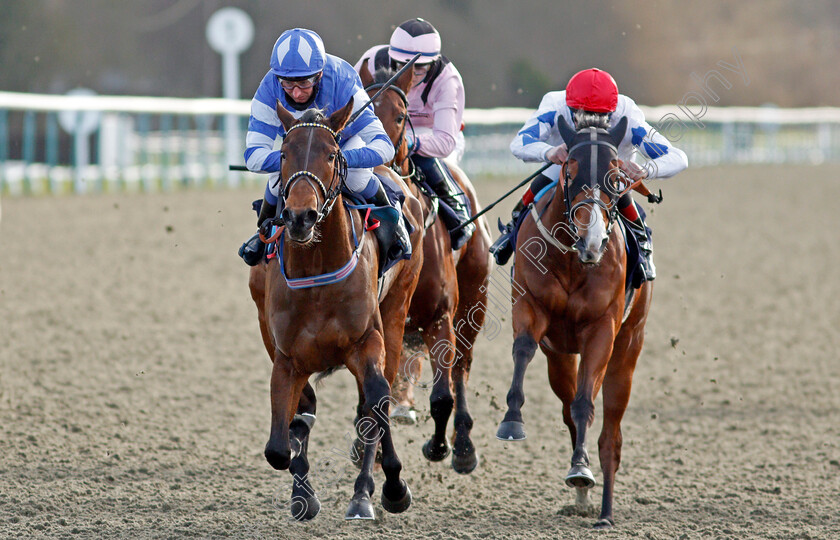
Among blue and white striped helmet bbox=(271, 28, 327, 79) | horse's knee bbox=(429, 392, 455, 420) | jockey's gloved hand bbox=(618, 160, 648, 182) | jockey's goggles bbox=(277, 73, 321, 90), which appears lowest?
horse's knee bbox=(429, 392, 455, 420)

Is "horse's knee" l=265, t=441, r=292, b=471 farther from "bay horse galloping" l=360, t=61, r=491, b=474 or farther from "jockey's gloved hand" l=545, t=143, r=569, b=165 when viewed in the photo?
"jockey's gloved hand" l=545, t=143, r=569, b=165

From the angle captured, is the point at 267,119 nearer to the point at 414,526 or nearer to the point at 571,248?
Answer: the point at 571,248

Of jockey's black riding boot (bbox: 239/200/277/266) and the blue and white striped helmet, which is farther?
jockey's black riding boot (bbox: 239/200/277/266)

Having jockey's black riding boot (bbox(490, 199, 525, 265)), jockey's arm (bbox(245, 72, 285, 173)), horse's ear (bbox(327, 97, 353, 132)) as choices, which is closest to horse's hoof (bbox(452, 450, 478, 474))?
jockey's black riding boot (bbox(490, 199, 525, 265))

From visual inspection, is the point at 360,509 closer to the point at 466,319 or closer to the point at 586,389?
the point at 586,389

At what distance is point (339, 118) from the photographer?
13.2 feet

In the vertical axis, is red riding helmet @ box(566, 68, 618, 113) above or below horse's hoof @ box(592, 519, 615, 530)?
above

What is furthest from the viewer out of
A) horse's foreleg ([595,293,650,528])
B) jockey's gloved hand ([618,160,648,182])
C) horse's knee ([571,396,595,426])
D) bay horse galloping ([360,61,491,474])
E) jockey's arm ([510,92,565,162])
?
bay horse galloping ([360,61,491,474])

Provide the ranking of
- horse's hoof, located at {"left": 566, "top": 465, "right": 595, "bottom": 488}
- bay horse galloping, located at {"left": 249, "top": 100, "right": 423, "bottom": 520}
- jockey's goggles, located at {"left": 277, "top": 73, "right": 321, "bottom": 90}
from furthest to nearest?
horse's hoof, located at {"left": 566, "top": 465, "right": 595, "bottom": 488}, jockey's goggles, located at {"left": 277, "top": 73, "right": 321, "bottom": 90}, bay horse galloping, located at {"left": 249, "top": 100, "right": 423, "bottom": 520}

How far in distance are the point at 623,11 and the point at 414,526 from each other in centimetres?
1771

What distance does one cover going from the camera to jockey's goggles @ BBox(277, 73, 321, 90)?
4.26 meters

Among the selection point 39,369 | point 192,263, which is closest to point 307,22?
point 192,263

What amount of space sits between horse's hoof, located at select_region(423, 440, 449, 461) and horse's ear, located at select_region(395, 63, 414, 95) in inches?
70.7

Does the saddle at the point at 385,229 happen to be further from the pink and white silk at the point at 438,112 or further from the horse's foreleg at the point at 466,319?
the horse's foreleg at the point at 466,319
